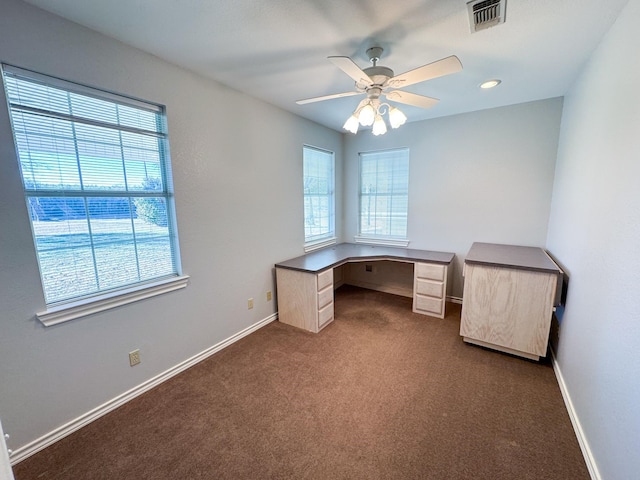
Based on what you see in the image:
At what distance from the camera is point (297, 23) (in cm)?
154

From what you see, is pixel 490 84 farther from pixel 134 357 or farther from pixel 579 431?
pixel 134 357

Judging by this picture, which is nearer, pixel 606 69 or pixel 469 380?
pixel 606 69

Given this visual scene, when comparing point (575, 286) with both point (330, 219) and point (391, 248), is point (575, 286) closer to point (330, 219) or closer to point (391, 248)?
point (391, 248)

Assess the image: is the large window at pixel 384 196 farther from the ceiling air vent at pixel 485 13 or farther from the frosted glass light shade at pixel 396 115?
the ceiling air vent at pixel 485 13

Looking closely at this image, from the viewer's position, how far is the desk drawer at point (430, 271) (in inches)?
121

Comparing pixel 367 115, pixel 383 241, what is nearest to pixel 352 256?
pixel 383 241

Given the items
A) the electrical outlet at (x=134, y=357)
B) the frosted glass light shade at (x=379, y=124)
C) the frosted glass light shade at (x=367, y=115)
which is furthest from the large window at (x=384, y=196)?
the electrical outlet at (x=134, y=357)

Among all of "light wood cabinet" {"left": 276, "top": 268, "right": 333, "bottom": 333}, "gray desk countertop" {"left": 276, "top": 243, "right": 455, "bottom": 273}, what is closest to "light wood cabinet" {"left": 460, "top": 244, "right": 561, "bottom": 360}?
"gray desk countertop" {"left": 276, "top": 243, "right": 455, "bottom": 273}

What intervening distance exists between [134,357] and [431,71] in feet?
9.23

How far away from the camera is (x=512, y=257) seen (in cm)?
252

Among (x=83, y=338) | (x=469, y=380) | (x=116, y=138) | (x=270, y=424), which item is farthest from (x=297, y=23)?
(x=469, y=380)

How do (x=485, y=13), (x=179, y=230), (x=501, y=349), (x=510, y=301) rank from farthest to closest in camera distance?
(x=501, y=349), (x=510, y=301), (x=179, y=230), (x=485, y=13)

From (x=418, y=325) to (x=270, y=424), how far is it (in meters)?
1.97

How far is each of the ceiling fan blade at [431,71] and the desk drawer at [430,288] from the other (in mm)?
2253
